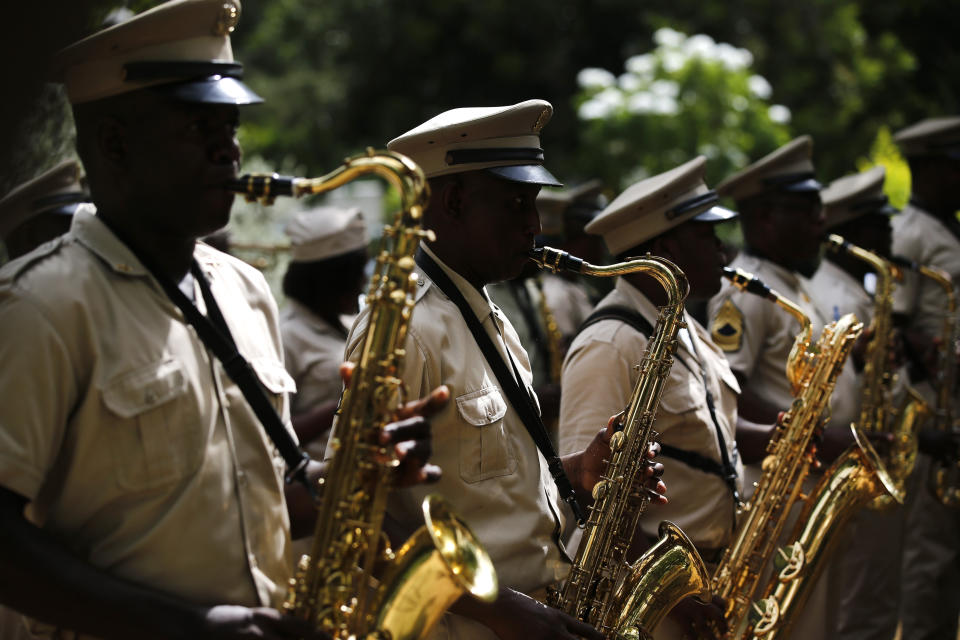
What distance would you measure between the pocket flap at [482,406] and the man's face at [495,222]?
45cm

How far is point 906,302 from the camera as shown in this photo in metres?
7.31

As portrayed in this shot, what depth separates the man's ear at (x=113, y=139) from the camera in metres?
2.52

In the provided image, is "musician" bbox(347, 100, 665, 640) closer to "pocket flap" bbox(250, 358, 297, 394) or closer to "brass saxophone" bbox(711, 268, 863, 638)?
"pocket flap" bbox(250, 358, 297, 394)

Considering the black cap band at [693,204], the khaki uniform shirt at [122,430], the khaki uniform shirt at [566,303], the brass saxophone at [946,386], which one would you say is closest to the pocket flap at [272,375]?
the khaki uniform shirt at [122,430]

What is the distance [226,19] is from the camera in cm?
264

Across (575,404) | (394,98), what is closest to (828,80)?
(394,98)

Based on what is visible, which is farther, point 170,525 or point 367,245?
point 367,245

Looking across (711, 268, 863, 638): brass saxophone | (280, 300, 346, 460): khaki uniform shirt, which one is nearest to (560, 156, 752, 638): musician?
(711, 268, 863, 638): brass saxophone

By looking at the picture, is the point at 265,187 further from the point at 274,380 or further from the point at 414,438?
the point at 414,438

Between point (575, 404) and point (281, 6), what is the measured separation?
2343 cm

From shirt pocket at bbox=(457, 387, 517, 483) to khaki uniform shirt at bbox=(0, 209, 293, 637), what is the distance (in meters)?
0.79

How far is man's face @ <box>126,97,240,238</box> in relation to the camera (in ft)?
8.25

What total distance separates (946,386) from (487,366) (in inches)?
193

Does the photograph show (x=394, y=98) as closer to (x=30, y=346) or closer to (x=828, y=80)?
(x=828, y=80)
